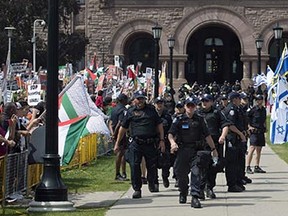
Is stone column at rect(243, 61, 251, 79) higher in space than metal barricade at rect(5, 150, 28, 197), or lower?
higher

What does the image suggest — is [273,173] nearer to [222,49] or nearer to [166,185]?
[166,185]

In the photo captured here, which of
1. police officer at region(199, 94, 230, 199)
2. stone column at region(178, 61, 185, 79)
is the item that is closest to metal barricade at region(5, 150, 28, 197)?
police officer at region(199, 94, 230, 199)

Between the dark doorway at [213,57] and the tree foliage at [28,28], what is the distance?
28.2 feet

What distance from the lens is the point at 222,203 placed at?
13.7 meters

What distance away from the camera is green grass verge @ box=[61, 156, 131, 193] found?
16078 millimetres

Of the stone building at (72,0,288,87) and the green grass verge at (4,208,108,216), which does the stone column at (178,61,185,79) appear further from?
the green grass verge at (4,208,108,216)

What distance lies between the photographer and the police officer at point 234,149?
15.5 meters

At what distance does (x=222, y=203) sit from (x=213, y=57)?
49532 millimetres

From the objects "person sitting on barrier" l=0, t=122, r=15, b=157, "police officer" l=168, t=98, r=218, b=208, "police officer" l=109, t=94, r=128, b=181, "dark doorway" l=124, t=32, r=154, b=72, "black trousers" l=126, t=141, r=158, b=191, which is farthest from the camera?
"dark doorway" l=124, t=32, r=154, b=72

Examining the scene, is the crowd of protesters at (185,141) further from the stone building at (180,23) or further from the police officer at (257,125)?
the stone building at (180,23)

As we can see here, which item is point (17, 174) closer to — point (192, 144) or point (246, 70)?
point (192, 144)

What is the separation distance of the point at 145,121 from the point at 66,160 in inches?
103

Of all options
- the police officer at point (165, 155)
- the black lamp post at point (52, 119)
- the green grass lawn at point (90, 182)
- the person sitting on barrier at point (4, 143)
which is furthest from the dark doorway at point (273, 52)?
the person sitting on barrier at point (4, 143)

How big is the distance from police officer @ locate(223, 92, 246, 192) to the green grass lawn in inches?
81.7
